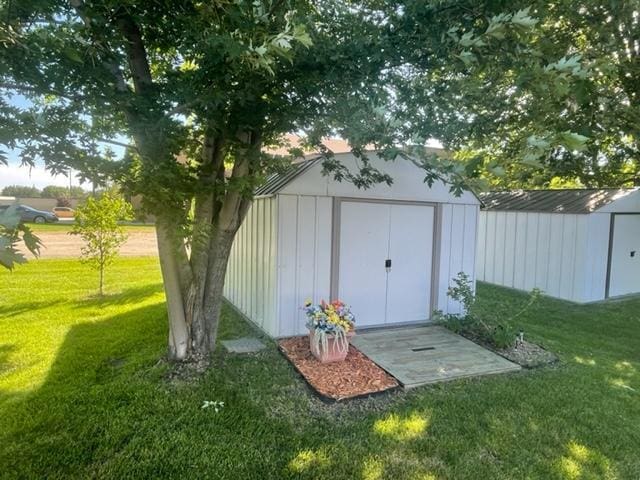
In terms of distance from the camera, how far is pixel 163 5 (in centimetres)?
279

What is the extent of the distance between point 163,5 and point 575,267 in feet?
28.1

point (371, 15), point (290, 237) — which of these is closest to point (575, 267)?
point (290, 237)

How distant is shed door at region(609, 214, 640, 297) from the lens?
8414mm

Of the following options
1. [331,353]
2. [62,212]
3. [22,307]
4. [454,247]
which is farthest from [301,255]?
[62,212]

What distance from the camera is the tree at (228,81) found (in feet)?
8.28

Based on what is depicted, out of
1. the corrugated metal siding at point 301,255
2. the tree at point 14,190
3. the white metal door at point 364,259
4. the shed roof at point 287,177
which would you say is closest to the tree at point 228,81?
the tree at point 14,190

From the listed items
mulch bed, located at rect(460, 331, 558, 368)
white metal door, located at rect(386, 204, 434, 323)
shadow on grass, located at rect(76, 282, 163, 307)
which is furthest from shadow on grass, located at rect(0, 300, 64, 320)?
mulch bed, located at rect(460, 331, 558, 368)

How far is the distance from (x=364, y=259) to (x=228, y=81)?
3429 mm

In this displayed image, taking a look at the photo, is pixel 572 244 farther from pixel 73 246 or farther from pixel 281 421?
pixel 73 246

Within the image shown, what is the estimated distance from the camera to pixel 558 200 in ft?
29.5

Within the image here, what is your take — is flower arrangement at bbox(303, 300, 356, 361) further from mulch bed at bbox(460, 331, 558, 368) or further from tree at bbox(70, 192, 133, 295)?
tree at bbox(70, 192, 133, 295)

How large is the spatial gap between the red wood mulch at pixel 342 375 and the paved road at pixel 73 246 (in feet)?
34.8

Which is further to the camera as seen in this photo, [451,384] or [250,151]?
[451,384]

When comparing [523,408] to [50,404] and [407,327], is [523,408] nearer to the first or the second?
[407,327]
